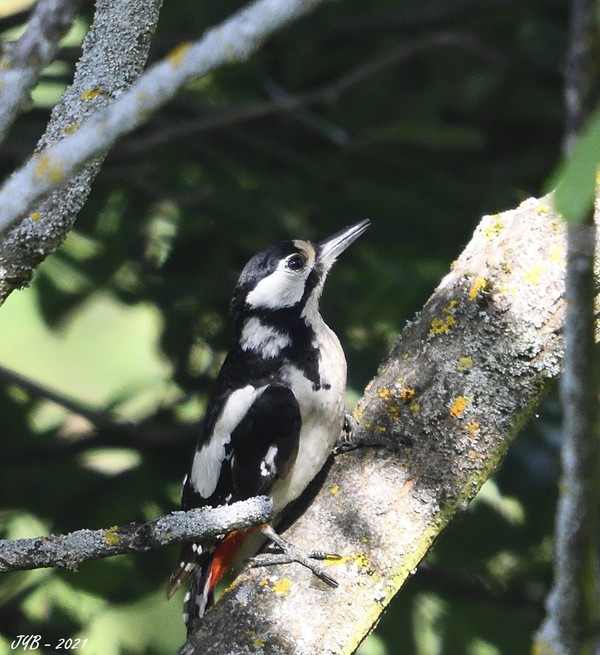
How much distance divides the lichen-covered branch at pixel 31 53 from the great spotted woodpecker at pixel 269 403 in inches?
68.1

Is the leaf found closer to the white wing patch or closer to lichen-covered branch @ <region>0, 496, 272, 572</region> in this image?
lichen-covered branch @ <region>0, 496, 272, 572</region>

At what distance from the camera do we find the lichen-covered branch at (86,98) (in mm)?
2199

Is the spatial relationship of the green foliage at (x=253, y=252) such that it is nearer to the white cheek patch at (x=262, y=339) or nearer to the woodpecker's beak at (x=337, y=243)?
the woodpecker's beak at (x=337, y=243)

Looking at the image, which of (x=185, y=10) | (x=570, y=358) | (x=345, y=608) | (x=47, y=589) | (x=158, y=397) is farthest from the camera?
(x=158, y=397)

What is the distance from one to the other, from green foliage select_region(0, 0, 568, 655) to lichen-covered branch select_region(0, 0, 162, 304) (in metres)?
1.90

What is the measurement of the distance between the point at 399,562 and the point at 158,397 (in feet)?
7.92

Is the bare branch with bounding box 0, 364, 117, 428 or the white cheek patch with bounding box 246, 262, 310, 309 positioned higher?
the white cheek patch with bounding box 246, 262, 310, 309

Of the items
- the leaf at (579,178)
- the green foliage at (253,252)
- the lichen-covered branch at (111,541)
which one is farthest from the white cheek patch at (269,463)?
the leaf at (579,178)

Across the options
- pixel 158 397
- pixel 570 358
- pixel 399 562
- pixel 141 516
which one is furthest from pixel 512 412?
pixel 158 397

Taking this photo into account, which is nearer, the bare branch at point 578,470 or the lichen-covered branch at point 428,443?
the bare branch at point 578,470

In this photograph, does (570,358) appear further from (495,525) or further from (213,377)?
(213,377)

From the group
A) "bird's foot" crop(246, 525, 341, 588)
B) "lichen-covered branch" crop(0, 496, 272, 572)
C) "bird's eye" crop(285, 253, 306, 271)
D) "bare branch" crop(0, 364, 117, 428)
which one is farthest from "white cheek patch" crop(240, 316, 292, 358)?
"lichen-covered branch" crop(0, 496, 272, 572)

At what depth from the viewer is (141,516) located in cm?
418

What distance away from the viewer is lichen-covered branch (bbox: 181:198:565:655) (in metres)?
2.59
